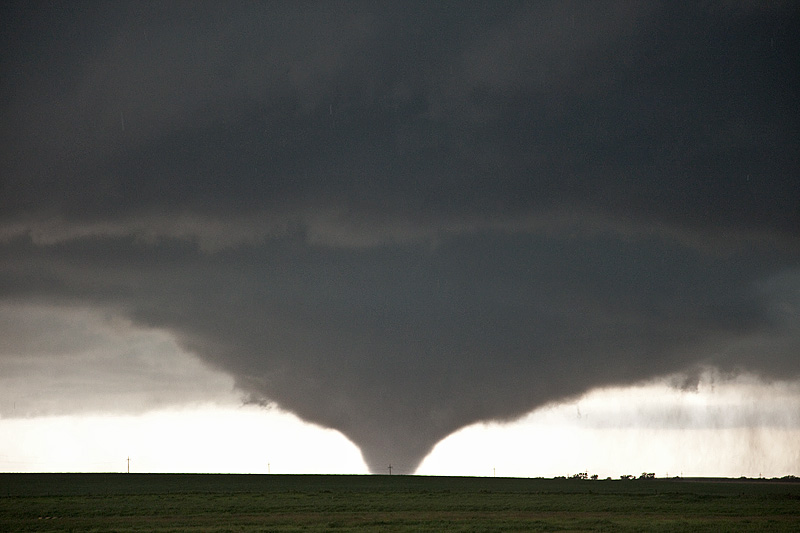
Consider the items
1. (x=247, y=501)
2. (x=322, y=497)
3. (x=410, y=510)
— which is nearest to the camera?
(x=410, y=510)

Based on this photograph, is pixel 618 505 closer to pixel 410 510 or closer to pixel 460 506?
pixel 460 506

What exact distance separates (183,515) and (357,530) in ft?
81.9

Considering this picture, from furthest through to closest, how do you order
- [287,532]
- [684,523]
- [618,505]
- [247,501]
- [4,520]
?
[247,501]
[618,505]
[4,520]
[684,523]
[287,532]

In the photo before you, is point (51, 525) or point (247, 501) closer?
point (51, 525)

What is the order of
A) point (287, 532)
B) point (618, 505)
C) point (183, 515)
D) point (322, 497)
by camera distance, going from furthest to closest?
point (322, 497) → point (618, 505) → point (183, 515) → point (287, 532)

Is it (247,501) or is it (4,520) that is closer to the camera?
(4,520)

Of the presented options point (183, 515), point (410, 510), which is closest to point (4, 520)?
point (183, 515)

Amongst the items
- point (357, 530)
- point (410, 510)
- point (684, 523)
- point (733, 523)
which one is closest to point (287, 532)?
point (357, 530)

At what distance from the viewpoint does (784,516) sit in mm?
84562

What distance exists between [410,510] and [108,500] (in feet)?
141

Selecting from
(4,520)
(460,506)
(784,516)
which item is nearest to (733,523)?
(784,516)

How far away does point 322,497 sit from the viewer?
11688cm

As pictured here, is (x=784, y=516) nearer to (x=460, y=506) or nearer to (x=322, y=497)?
(x=460, y=506)

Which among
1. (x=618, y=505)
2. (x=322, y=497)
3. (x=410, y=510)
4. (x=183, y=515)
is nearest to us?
(x=183, y=515)
